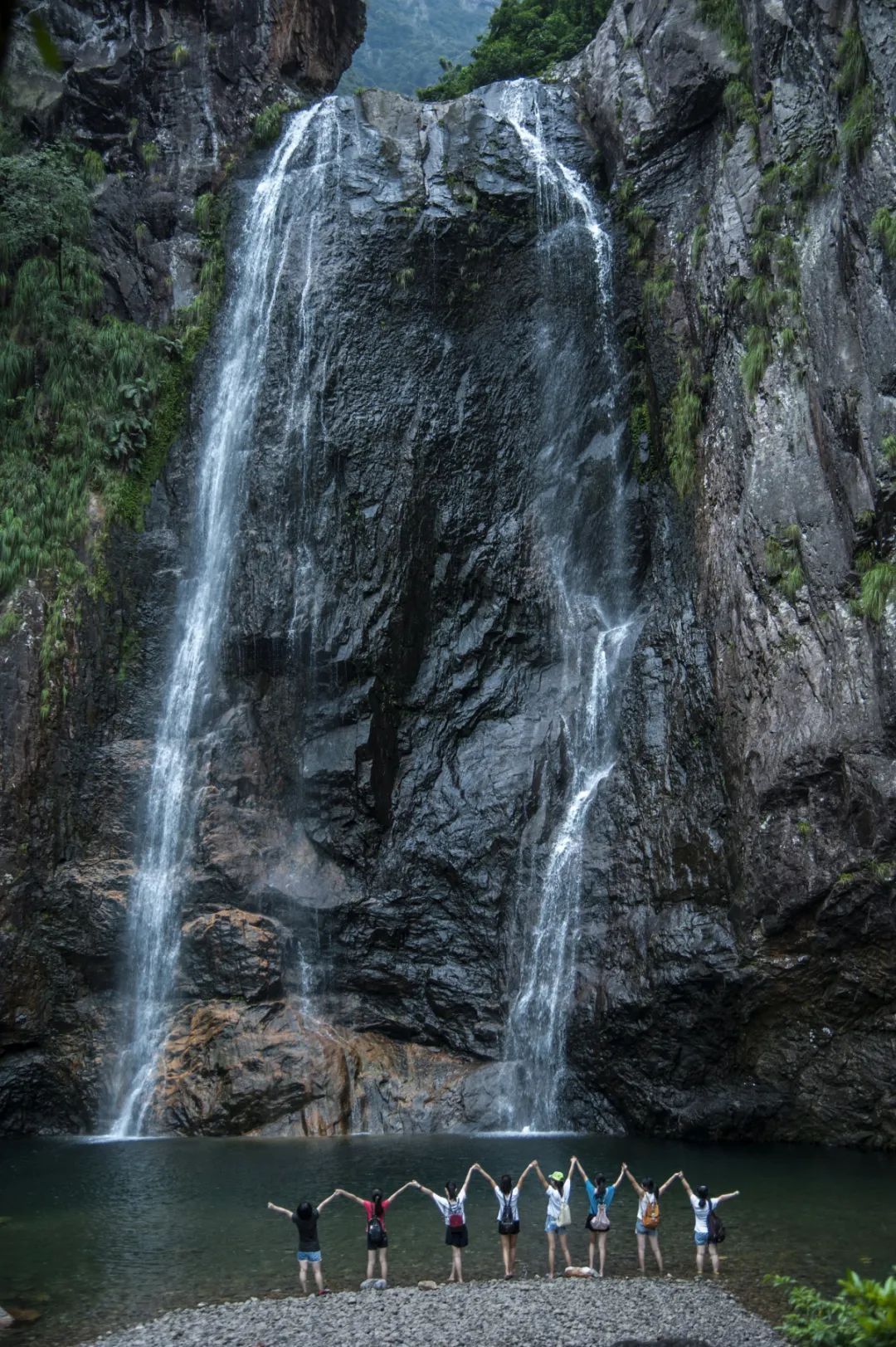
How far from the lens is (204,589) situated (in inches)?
1043

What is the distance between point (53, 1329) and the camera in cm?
1076

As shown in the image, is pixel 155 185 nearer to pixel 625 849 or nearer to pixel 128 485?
pixel 128 485

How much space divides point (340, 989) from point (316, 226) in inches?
774

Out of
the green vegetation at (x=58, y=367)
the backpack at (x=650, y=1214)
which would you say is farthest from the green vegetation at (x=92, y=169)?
the backpack at (x=650, y=1214)

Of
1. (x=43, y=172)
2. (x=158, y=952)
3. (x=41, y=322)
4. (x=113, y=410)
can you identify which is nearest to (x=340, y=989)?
(x=158, y=952)

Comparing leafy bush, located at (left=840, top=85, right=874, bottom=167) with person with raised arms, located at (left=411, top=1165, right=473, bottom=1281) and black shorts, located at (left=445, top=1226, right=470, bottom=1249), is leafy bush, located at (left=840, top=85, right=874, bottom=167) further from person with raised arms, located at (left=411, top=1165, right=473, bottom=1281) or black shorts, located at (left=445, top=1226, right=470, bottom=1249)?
black shorts, located at (left=445, top=1226, right=470, bottom=1249)

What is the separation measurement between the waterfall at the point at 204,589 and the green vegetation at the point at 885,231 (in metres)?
15.1

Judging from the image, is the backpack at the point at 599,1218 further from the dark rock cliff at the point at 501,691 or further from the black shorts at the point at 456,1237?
the dark rock cliff at the point at 501,691

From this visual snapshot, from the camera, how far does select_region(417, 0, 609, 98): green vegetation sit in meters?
39.6

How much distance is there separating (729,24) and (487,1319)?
87.3ft

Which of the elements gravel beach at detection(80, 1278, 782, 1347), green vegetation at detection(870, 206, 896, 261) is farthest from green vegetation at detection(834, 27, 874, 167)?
gravel beach at detection(80, 1278, 782, 1347)

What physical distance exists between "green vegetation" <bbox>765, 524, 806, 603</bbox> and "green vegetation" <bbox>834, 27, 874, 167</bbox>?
6.71 m

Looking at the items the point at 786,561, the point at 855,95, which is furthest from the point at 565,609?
the point at 855,95

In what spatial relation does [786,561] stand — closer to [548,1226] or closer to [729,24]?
[548,1226]
